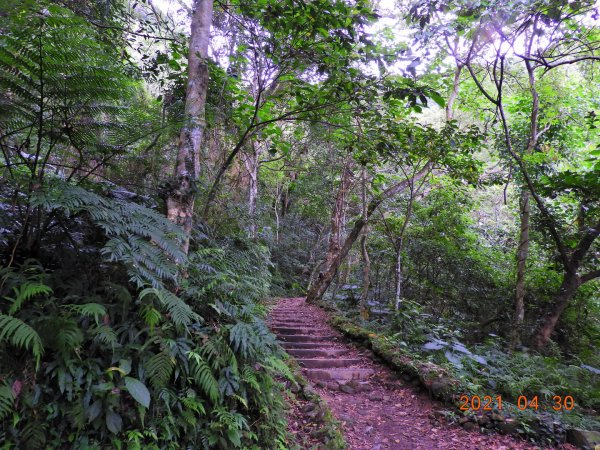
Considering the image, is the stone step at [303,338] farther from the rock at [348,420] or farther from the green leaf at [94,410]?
the green leaf at [94,410]

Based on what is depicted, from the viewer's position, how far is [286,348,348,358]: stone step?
6700 millimetres

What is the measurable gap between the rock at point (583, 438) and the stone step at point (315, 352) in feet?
12.4

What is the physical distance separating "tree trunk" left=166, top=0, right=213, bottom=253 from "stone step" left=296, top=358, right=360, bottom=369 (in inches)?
144

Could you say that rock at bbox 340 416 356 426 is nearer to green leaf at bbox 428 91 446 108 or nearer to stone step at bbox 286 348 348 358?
stone step at bbox 286 348 348 358

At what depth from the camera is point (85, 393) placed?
2408 mm

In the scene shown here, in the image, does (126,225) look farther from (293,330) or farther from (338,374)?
(293,330)

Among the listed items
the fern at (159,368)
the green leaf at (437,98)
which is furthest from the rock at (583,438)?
the fern at (159,368)

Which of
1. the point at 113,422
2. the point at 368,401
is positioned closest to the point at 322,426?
the point at 368,401

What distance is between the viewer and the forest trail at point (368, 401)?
4.14 m

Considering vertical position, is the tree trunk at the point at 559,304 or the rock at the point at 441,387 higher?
the tree trunk at the point at 559,304

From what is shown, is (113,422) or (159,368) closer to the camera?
(113,422)

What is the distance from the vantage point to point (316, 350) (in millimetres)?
6922

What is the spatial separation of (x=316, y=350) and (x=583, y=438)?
4.15 meters

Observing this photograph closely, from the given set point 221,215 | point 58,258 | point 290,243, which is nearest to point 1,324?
point 58,258
